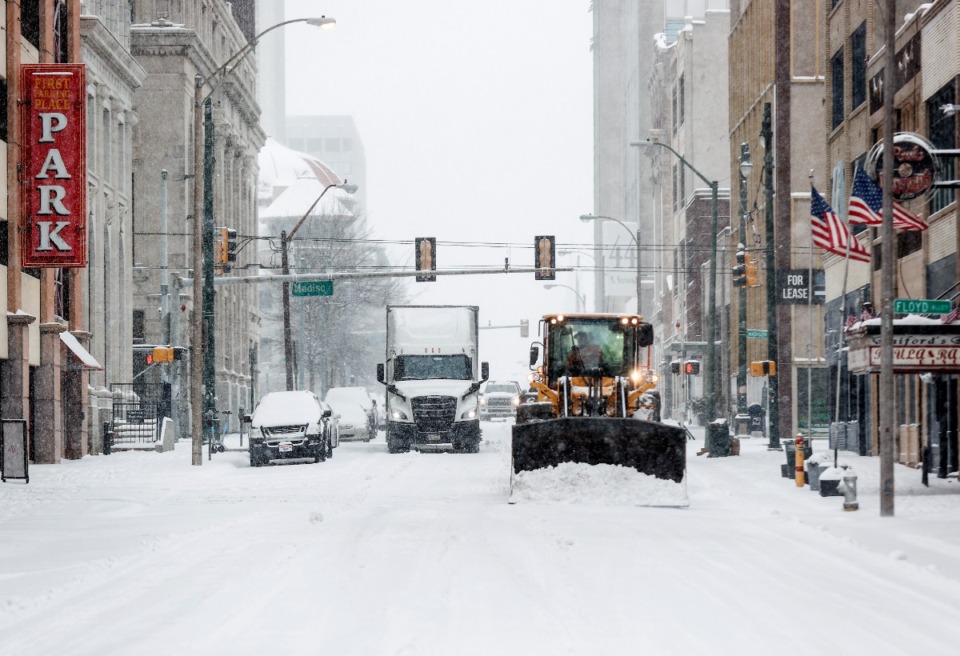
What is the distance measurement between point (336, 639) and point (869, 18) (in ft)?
Answer: 99.4

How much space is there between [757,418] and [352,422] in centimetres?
1561

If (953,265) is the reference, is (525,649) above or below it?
below

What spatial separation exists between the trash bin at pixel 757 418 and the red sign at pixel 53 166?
27.8 metres

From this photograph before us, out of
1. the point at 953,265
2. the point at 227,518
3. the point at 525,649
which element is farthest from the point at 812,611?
the point at 953,265

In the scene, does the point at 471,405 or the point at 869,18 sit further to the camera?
the point at 471,405

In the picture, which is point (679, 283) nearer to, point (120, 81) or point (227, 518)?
point (120, 81)

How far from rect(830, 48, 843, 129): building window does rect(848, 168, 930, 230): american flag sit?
12436 mm

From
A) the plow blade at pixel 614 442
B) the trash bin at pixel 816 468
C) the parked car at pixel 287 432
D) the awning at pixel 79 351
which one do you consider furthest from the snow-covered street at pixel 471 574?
the awning at pixel 79 351

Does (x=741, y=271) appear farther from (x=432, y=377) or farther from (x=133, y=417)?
(x=133, y=417)

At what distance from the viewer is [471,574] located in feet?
41.0

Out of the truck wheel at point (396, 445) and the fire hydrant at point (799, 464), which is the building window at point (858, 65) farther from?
the fire hydrant at point (799, 464)

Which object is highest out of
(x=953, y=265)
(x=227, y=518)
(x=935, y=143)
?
(x=935, y=143)

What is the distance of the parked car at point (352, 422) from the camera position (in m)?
47.9

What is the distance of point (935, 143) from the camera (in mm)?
29625
